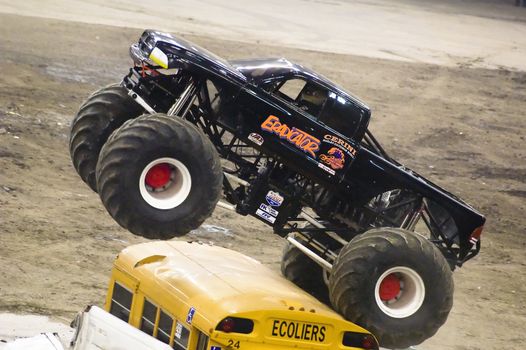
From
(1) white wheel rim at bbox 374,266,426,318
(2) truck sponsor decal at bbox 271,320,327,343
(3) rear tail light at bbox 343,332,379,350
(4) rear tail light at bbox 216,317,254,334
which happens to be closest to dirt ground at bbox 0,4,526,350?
(1) white wheel rim at bbox 374,266,426,318

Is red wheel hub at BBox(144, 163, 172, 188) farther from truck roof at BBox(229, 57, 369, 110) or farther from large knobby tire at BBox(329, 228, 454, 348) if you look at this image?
large knobby tire at BBox(329, 228, 454, 348)

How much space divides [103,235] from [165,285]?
257 inches

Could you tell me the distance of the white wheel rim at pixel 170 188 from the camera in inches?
431

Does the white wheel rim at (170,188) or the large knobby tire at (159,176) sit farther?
the white wheel rim at (170,188)

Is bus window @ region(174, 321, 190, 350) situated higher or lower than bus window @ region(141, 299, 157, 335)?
higher

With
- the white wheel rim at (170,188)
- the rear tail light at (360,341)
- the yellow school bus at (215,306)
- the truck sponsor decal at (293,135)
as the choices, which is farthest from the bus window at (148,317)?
the truck sponsor decal at (293,135)

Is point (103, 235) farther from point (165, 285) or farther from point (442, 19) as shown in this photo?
point (442, 19)

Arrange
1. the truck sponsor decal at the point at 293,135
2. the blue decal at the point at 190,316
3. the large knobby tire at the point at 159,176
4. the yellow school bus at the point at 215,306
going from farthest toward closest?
the truck sponsor decal at the point at 293,135
the large knobby tire at the point at 159,176
the blue decal at the point at 190,316
the yellow school bus at the point at 215,306

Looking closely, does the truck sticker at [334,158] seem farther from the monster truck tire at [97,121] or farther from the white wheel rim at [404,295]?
the monster truck tire at [97,121]

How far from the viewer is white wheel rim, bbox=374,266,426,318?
11250 mm

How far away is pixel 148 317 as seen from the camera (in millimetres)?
10539

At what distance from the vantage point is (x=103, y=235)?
16.8m

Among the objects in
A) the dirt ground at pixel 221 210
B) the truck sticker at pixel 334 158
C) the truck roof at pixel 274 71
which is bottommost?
the dirt ground at pixel 221 210

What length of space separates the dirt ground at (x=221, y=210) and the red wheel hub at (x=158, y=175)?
3566mm
